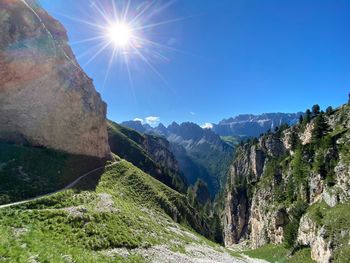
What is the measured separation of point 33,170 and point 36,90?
63.4 feet

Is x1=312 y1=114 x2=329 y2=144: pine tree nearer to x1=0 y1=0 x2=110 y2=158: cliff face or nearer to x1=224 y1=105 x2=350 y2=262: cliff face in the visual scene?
x1=224 y1=105 x2=350 y2=262: cliff face

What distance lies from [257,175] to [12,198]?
151036mm

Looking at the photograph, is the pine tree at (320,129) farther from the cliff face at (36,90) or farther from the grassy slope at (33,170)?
the grassy slope at (33,170)

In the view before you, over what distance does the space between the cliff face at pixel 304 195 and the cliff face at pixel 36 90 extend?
52.9m

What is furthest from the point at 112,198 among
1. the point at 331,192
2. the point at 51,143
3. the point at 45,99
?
the point at 331,192

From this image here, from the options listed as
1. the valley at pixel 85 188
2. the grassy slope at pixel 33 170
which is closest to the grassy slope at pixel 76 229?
the valley at pixel 85 188

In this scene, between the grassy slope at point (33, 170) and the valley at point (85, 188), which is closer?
the valley at point (85, 188)

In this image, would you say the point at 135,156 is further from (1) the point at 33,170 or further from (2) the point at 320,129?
(1) the point at 33,170

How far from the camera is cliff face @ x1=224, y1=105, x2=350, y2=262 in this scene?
4959 centimetres

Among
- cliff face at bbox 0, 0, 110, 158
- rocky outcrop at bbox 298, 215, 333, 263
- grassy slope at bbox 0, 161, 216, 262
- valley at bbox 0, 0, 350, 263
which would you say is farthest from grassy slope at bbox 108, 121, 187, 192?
rocky outcrop at bbox 298, 215, 333, 263

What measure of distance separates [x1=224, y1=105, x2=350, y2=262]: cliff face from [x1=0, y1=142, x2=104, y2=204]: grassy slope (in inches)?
1811

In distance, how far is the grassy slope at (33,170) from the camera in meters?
42.0

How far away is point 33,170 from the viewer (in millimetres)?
50406

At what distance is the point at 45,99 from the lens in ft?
203
